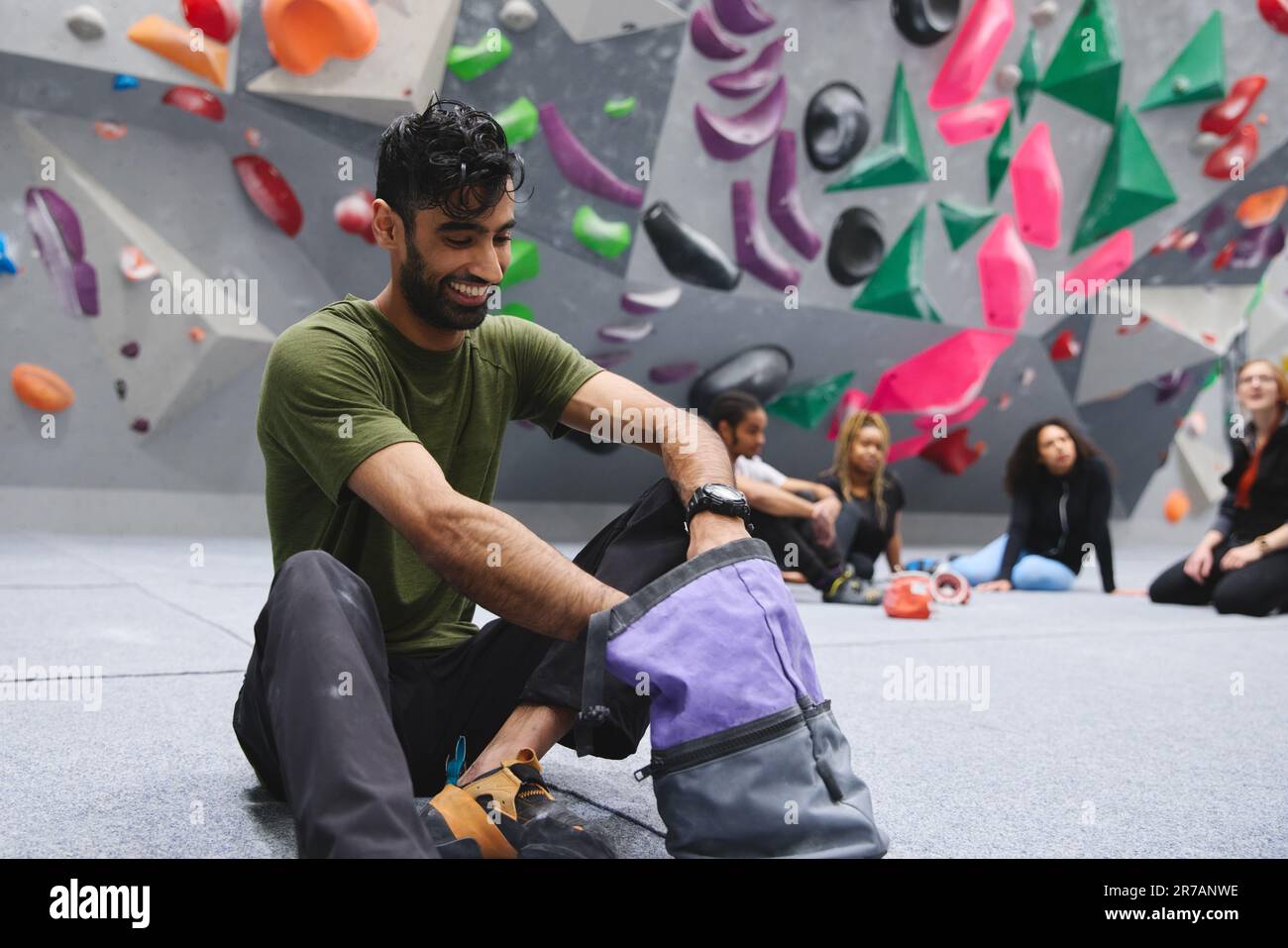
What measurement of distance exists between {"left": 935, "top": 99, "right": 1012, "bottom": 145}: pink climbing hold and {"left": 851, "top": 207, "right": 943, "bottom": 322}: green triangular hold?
0.53 metres

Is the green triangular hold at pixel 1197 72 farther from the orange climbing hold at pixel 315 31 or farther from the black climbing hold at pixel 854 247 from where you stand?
the orange climbing hold at pixel 315 31

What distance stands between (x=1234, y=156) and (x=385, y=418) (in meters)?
8.31

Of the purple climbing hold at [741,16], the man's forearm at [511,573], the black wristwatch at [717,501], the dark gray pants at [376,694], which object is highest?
the purple climbing hold at [741,16]

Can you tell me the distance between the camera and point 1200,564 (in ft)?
15.9

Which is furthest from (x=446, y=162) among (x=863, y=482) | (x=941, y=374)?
(x=941, y=374)

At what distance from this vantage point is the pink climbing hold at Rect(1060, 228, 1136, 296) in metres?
8.23

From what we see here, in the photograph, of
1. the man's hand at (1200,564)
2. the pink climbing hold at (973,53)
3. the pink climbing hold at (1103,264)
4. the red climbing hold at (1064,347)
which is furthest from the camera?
the red climbing hold at (1064,347)

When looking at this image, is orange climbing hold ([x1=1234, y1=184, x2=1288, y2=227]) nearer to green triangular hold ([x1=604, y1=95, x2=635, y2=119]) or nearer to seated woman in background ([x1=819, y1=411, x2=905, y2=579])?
seated woman in background ([x1=819, y1=411, x2=905, y2=579])

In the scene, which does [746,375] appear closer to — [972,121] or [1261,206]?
[972,121]

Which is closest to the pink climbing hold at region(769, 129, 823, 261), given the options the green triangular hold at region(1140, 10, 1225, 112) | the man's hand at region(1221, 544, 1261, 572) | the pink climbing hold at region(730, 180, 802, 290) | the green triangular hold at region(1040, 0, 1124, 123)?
the pink climbing hold at region(730, 180, 802, 290)

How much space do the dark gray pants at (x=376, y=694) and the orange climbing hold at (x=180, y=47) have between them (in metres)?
4.97

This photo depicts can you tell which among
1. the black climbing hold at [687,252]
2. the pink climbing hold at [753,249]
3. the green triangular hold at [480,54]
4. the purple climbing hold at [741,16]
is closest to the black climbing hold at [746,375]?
the pink climbing hold at [753,249]

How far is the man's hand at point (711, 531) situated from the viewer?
57.5 inches
